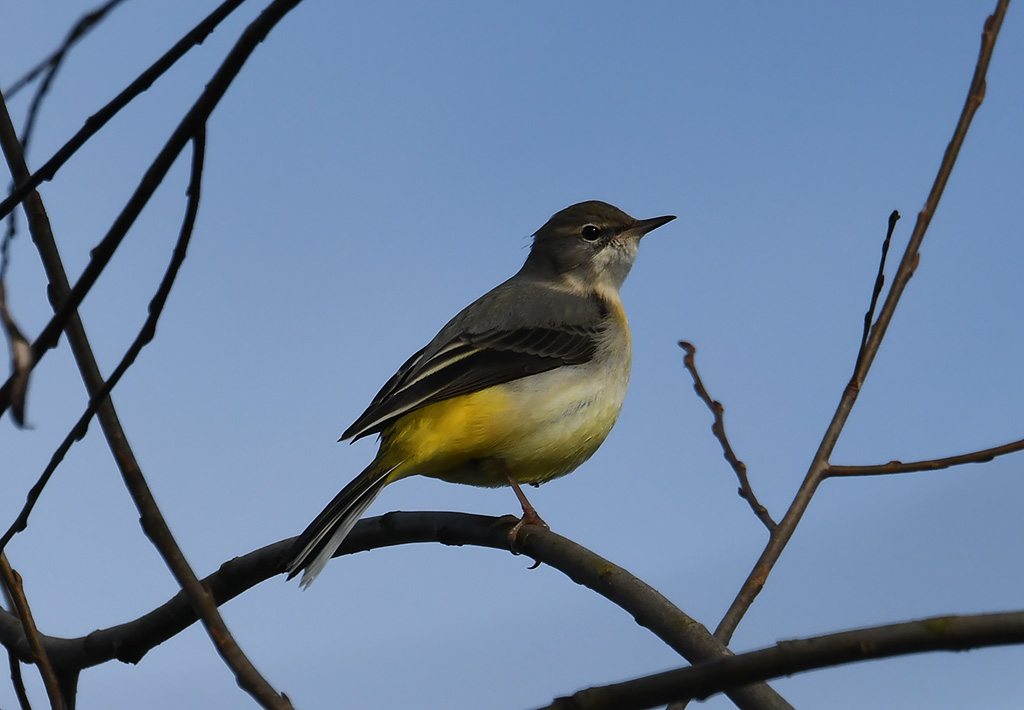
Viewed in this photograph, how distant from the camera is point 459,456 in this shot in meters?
6.16

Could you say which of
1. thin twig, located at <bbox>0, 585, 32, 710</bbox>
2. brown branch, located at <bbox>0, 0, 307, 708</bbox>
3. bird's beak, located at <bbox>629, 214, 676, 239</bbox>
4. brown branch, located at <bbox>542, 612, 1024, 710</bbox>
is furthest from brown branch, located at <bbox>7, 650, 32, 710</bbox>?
bird's beak, located at <bbox>629, 214, 676, 239</bbox>

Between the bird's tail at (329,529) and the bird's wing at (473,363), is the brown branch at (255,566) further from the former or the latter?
the bird's wing at (473,363)

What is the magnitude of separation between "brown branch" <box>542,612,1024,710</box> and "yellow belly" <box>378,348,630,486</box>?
154 inches

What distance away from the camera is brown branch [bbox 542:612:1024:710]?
1910 mm

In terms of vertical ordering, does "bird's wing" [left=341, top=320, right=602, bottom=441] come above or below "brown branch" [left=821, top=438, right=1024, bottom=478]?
above

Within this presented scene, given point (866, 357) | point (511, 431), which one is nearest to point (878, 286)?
point (866, 357)

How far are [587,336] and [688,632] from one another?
12.2 ft

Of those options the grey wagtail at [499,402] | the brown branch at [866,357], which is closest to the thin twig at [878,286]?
the brown branch at [866,357]

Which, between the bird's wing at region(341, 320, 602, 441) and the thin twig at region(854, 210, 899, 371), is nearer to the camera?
the thin twig at region(854, 210, 899, 371)

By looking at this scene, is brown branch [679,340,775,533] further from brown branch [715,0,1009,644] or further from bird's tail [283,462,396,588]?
bird's tail [283,462,396,588]

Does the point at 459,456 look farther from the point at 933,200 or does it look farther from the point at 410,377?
the point at 933,200

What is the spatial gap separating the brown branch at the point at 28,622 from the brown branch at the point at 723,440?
268cm

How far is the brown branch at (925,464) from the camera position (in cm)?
395

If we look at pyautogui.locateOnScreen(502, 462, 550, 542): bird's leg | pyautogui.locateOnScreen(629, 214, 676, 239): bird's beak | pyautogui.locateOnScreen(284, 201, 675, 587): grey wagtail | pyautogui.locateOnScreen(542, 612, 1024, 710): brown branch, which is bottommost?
pyautogui.locateOnScreen(542, 612, 1024, 710): brown branch
